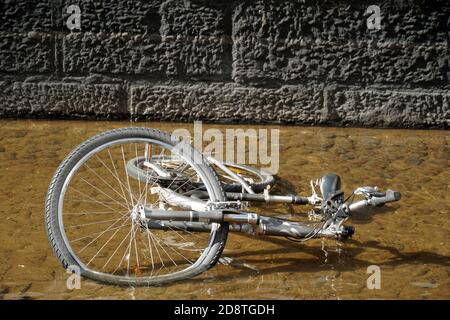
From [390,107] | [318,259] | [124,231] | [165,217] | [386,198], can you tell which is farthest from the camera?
[390,107]

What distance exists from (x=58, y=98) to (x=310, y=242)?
10.6ft

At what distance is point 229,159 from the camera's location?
688cm

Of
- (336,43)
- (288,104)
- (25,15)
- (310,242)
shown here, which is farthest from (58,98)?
(310,242)

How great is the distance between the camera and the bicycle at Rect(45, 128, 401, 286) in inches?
180

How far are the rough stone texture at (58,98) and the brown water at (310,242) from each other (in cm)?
17

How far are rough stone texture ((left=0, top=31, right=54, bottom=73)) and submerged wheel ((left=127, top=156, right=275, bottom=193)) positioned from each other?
2.17 meters

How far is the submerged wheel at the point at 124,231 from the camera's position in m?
4.55

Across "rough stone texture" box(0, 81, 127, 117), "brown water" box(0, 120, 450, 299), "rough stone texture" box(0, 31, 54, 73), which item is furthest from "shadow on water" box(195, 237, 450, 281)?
"rough stone texture" box(0, 31, 54, 73)

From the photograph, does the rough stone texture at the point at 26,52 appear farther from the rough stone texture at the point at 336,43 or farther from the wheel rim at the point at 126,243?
the wheel rim at the point at 126,243

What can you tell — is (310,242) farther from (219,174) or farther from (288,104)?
(288,104)

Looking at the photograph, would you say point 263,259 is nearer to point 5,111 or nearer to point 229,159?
point 229,159

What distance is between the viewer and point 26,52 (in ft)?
25.1

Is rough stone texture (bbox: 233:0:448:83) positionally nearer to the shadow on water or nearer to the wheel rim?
the wheel rim

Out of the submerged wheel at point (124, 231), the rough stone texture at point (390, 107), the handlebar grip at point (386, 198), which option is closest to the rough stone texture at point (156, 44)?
the rough stone texture at point (390, 107)
